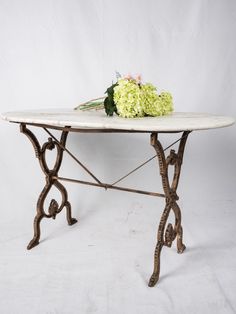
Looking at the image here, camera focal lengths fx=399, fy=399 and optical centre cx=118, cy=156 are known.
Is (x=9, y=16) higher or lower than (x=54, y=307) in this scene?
higher

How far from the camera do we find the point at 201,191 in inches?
154

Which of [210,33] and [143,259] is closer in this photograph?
[143,259]

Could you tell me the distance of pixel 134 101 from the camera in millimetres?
2416

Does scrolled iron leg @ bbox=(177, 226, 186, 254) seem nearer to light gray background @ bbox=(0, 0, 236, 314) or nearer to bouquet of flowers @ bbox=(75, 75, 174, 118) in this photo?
light gray background @ bbox=(0, 0, 236, 314)

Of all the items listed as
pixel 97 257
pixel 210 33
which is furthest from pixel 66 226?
pixel 210 33

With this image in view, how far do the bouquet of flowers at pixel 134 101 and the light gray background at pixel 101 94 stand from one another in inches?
39.4

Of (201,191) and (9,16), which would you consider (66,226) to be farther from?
(9,16)

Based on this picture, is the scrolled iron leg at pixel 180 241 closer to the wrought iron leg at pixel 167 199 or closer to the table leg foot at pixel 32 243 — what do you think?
the wrought iron leg at pixel 167 199

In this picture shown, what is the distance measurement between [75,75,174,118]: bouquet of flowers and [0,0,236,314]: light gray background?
1001 mm

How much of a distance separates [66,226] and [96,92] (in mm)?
1200

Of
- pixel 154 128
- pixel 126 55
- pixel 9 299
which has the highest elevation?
pixel 126 55

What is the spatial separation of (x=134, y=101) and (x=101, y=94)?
1.18 metres

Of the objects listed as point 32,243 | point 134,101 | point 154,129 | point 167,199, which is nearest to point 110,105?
point 134,101

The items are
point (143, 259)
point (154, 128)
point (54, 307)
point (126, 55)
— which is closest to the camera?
point (154, 128)
